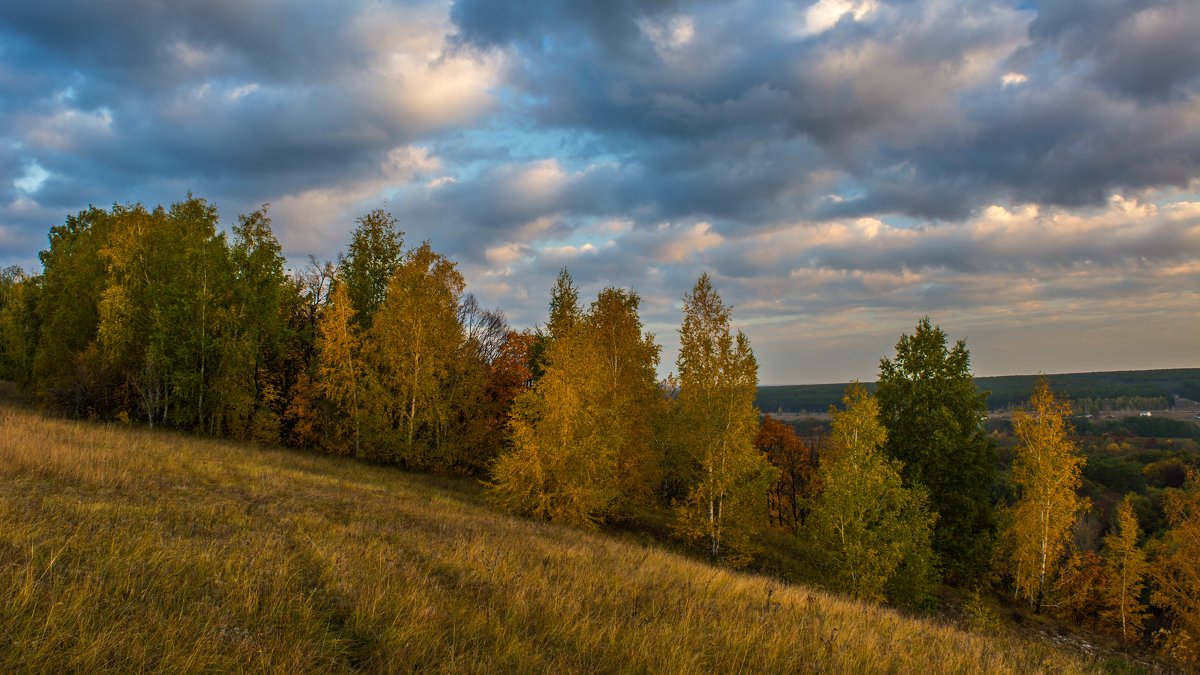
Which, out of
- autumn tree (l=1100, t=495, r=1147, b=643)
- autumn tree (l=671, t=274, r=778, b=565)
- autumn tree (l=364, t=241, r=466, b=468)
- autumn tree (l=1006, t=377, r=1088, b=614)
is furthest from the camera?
autumn tree (l=1100, t=495, r=1147, b=643)

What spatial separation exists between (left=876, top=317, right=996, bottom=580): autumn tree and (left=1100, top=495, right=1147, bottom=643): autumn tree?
32.2ft

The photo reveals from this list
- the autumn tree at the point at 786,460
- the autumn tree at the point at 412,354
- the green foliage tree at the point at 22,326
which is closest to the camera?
the autumn tree at the point at 412,354

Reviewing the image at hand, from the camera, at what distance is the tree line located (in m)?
20.3

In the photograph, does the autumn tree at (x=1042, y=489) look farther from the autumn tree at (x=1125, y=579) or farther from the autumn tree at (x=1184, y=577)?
the autumn tree at (x=1125, y=579)

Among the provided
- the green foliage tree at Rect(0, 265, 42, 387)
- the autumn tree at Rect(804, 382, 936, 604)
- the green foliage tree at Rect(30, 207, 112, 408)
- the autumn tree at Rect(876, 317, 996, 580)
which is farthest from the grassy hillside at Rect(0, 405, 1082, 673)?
the green foliage tree at Rect(0, 265, 42, 387)

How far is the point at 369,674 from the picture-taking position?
4219 millimetres

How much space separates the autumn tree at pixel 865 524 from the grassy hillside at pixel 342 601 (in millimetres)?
8074

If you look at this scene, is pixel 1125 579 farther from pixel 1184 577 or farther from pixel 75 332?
pixel 75 332

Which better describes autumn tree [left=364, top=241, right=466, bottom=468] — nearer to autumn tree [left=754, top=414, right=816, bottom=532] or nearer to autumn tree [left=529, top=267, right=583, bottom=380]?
autumn tree [left=529, top=267, right=583, bottom=380]

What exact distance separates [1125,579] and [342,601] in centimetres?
4172

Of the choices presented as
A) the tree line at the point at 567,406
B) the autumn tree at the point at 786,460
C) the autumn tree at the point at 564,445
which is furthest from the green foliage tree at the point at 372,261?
the autumn tree at the point at 786,460

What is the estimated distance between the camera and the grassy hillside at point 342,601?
4.01 m

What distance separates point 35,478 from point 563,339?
14377 mm

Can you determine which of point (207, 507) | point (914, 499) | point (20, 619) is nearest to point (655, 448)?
point (914, 499)
